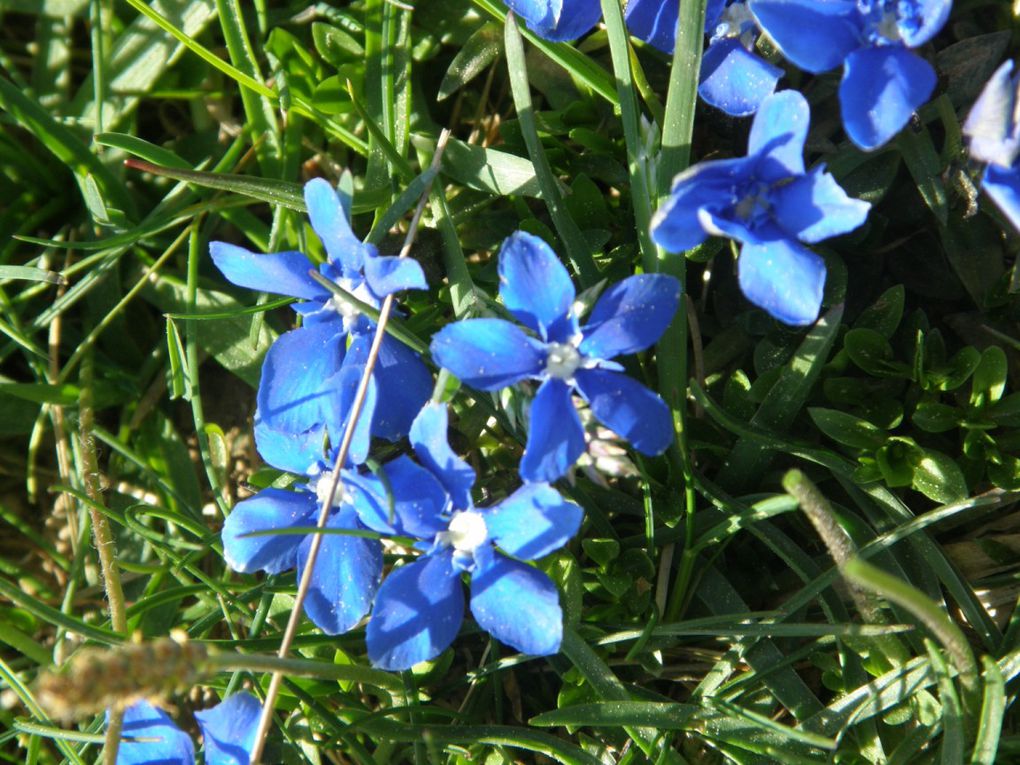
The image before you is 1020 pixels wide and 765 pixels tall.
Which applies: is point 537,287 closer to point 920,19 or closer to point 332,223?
point 332,223

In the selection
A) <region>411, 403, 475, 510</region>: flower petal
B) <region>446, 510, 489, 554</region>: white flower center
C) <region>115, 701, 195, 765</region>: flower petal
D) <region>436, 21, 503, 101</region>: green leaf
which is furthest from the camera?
<region>436, 21, 503, 101</region>: green leaf

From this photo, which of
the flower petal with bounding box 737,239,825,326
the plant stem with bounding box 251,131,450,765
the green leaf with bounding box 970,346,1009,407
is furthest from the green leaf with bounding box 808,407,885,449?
the plant stem with bounding box 251,131,450,765

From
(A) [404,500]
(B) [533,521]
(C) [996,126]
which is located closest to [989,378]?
(C) [996,126]

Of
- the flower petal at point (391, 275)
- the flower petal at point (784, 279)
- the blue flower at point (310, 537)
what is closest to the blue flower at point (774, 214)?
the flower petal at point (784, 279)

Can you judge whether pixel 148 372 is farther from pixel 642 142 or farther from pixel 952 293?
pixel 952 293

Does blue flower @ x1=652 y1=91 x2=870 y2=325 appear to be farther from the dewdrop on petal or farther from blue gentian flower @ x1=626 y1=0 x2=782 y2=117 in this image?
the dewdrop on petal

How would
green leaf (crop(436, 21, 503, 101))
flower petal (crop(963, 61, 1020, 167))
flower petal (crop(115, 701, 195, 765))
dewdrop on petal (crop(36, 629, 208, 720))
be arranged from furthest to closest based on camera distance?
green leaf (crop(436, 21, 503, 101)) < flower petal (crop(115, 701, 195, 765)) < flower petal (crop(963, 61, 1020, 167)) < dewdrop on petal (crop(36, 629, 208, 720))

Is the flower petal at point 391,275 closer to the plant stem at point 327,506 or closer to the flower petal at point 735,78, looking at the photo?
the plant stem at point 327,506
